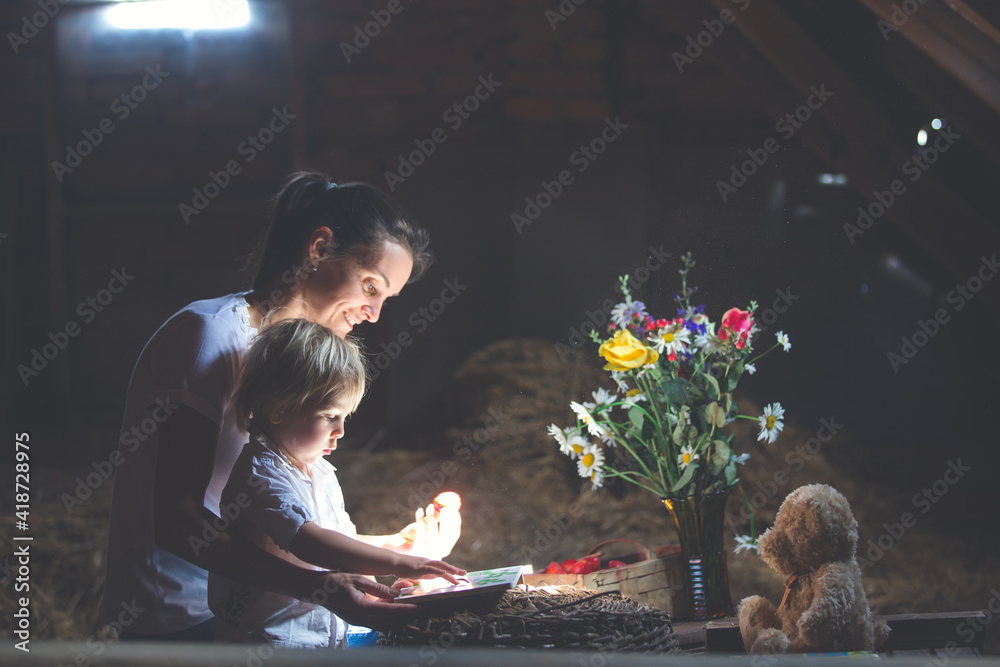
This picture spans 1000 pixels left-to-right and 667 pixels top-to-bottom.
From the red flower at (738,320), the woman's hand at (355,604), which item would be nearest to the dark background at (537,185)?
the red flower at (738,320)

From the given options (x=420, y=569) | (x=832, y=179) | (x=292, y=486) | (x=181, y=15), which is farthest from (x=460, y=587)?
(x=181, y=15)

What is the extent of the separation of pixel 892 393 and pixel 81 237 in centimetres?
238

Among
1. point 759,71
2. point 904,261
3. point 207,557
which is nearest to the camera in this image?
point 207,557

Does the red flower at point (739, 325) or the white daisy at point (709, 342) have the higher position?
the red flower at point (739, 325)

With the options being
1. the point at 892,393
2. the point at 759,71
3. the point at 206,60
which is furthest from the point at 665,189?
the point at 206,60

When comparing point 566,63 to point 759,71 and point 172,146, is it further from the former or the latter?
point 172,146

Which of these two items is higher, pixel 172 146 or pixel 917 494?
pixel 172 146

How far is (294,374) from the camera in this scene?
957 millimetres

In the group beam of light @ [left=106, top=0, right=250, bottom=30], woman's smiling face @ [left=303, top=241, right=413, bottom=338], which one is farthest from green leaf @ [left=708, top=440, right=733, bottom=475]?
beam of light @ [left=106, top=0, right=250, bottom=30]

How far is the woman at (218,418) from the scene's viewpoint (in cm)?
90

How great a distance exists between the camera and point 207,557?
90 cm

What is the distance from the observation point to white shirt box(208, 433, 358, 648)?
89 cm

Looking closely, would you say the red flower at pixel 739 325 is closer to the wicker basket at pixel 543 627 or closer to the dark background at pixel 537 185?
the dark background at pixel 537 185

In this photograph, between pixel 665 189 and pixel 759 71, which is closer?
pixel 759 71
